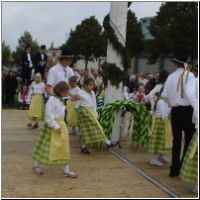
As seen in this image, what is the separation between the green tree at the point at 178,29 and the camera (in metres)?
39.6

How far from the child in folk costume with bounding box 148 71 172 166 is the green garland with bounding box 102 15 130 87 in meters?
1.51

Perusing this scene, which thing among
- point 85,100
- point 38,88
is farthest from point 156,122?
point 38,88

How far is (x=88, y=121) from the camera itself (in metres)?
8.91

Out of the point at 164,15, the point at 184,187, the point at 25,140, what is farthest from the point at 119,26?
the point at 164,15

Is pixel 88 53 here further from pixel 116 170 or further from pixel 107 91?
pixel 116 170

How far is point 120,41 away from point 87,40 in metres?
4.36

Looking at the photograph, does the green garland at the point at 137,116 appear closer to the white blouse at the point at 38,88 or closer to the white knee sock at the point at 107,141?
the white knee sock at the point at 107,141

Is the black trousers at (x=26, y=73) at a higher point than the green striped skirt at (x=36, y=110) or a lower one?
higher

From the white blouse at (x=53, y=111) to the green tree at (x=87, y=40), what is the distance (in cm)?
327

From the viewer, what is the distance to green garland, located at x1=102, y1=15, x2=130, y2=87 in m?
9.55

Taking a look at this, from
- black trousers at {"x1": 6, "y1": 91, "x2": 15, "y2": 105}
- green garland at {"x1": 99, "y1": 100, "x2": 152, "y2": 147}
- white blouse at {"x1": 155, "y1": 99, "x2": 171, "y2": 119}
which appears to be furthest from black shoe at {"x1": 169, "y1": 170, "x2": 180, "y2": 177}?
black trousers at {"x1": 6, "y1": 91, "x2": 15, "y2": 105}

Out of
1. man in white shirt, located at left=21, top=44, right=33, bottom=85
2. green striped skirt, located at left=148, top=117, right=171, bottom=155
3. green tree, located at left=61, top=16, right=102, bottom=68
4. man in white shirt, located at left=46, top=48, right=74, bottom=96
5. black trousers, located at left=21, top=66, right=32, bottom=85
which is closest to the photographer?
green striped skirt, located at left=148, top=117, right=171, bottom=155

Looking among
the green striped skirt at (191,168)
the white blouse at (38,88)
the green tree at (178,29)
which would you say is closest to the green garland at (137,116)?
the green striped skirt at (191,168)

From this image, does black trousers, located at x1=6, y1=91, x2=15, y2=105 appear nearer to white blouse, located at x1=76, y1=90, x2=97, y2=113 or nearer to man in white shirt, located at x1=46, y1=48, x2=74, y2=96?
man in white shirt, located at x1=46, y1=48, x2=74, y2=96
